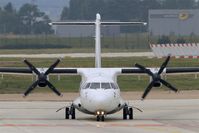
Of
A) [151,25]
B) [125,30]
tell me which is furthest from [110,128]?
[125,30]

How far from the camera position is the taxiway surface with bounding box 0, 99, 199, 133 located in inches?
1162

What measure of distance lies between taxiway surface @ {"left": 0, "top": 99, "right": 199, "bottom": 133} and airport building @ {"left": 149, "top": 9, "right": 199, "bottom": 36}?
89517 millimetres

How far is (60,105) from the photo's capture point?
43.2 meters

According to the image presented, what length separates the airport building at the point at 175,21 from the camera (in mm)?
133875

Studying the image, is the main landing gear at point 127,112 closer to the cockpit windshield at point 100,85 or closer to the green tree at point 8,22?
the cockpit windshield at point 100,85

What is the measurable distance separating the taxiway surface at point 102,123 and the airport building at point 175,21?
8952 centimetres

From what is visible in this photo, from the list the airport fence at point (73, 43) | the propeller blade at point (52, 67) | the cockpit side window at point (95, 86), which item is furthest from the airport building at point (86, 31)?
the cockpit side window at point (95, 86)

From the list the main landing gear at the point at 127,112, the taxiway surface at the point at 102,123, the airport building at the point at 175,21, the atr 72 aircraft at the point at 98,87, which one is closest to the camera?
the taxiway surface at the point at 102,123

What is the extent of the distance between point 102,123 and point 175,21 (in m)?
105

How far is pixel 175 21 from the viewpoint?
136 meters

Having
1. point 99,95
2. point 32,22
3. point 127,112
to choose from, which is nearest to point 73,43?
point 32,22

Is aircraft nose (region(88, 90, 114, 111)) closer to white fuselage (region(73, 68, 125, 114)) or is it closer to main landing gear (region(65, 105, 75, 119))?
white fuselage (region(73, 68, 125, 114))

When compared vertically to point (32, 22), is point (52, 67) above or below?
above

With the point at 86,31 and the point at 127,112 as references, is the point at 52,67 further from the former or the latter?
the point at 86,31
